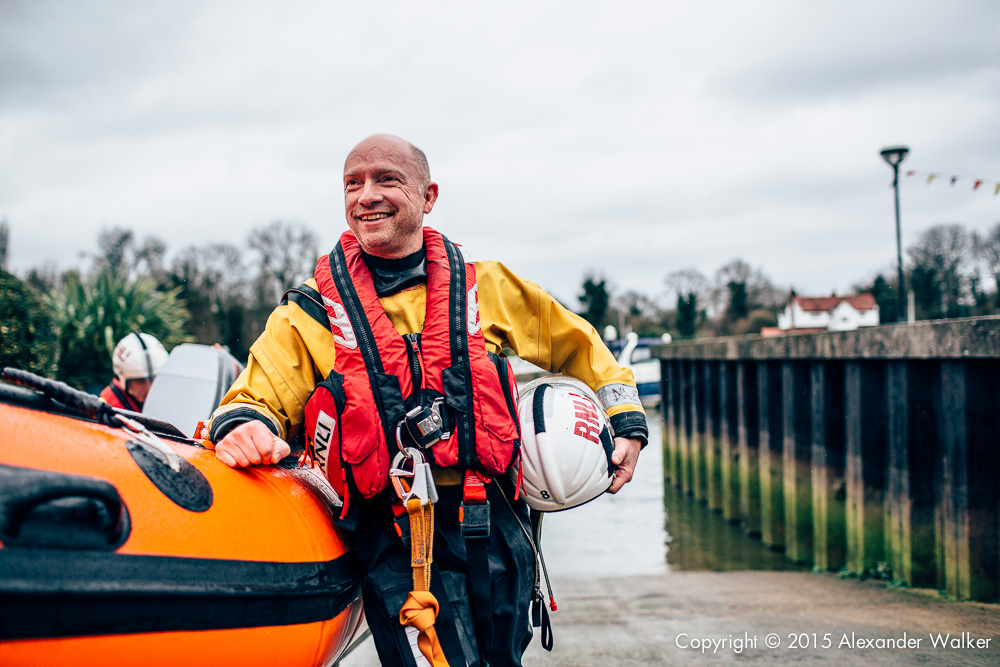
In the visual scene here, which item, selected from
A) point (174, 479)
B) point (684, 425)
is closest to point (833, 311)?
point (684, 425)

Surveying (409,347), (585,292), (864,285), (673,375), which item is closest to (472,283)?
(409,347)

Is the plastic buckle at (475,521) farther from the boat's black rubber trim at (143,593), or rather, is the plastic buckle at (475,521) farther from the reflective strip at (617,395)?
the reflective strip at (617,395)

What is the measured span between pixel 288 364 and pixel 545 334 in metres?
0.76

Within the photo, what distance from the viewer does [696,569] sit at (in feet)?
22.6

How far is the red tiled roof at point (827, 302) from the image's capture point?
71812 millimetres

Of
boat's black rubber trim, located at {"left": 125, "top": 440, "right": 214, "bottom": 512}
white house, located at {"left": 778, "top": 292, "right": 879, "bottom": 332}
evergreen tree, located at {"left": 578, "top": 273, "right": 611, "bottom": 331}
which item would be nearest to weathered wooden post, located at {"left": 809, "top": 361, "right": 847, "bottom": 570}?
boat's black rubber trim, located at {"left": 125, "top": 440, "right": 214, "bottom": 512}

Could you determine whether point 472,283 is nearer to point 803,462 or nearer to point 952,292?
point 803,462

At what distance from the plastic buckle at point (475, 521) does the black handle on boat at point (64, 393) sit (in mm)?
860

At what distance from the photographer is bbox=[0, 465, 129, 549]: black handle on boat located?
1220 millimetres

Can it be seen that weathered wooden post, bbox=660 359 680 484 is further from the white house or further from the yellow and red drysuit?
the white house

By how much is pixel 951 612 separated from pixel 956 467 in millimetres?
883

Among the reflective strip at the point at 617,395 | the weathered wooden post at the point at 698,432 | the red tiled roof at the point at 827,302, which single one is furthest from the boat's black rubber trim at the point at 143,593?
the red tiled roof at the point at 827,302

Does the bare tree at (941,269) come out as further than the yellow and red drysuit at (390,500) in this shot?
Yes

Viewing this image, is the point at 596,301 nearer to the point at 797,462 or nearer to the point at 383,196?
the point at 797,462
